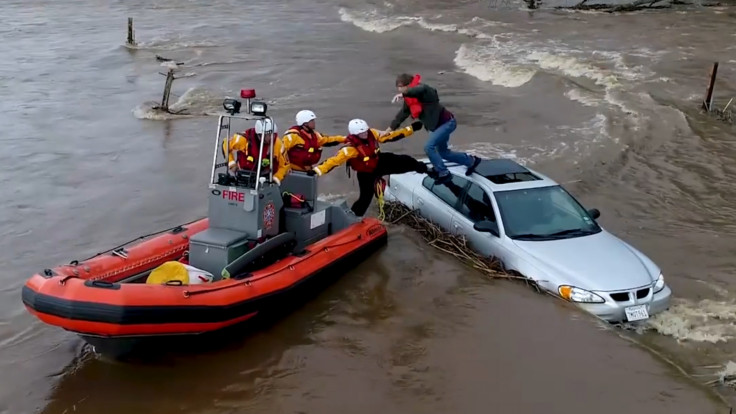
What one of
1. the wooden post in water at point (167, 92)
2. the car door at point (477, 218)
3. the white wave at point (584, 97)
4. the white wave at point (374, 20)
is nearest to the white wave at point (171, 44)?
the white wave at point (374, 20)

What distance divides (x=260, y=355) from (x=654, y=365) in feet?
12.4

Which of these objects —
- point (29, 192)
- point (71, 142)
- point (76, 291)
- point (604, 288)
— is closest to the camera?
point (76, 291)

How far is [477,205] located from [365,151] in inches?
62.6

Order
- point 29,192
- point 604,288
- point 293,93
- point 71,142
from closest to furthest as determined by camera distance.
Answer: point 604,288, point 29,192, point 71,142, point 293,93

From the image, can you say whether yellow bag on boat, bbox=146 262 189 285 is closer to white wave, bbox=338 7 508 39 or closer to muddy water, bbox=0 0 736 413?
muddy water, bbox=0 0 736 413

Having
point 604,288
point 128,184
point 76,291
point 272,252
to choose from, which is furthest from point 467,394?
point 128,184

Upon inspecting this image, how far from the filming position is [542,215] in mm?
9359

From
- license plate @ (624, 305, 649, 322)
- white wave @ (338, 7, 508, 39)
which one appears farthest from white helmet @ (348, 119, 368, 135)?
white wave @ (338, 7, 508, 39)

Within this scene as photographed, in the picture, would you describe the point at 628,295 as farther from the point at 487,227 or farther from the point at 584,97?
the point at 584,97

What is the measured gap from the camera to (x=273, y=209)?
8.58 metres

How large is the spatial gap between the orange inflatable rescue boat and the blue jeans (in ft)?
3.88

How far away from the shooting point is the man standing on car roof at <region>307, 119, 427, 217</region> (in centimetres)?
958

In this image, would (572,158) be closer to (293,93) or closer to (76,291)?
(293,93)

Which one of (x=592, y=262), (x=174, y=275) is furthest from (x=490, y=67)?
(x=174, y=275)
